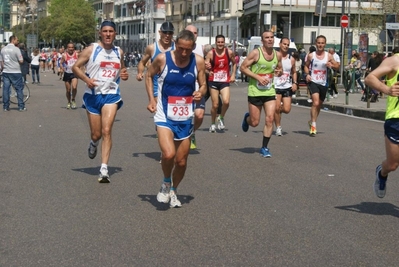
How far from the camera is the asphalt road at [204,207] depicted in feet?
21.8

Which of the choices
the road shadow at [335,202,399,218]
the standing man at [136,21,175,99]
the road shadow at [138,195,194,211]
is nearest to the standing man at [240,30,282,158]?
the standing man at [136,21,175,99]

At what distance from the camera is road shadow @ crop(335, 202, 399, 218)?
845 cm

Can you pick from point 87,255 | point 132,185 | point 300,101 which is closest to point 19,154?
point 132,185

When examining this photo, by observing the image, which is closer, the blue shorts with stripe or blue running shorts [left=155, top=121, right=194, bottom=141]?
blue running shorts [left=155, top=121, right=194, bottom=141]

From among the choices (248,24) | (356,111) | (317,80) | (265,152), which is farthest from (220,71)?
(248,24)

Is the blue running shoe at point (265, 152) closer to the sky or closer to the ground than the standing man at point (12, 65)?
closer to the ground

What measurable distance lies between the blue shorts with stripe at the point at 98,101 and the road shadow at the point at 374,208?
333 cm

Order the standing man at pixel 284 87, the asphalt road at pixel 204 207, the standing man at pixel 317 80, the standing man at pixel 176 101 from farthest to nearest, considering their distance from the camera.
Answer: the standing man at pixel 317 80
the standing man at pixel 284 87
the standing man at pixel 176 101
the asphalt road at pixel 204 207

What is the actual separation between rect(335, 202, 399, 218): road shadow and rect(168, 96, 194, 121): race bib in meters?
1.79

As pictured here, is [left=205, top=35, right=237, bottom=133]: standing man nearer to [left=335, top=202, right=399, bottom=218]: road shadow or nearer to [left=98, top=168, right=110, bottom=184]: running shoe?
[left=98, top=168, right=110, bottom=184]: running shoe

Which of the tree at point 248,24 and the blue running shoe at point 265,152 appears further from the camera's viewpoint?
the tree at point 248,24

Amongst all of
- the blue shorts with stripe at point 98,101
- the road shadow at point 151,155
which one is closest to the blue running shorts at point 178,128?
the blue shorts with stripe at point 98,101

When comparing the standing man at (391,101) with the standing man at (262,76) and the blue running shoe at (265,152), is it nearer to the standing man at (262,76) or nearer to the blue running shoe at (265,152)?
the blue running shoe at (265,152)

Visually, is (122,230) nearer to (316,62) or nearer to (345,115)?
(316,62)
